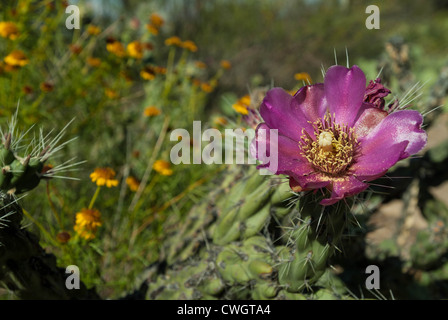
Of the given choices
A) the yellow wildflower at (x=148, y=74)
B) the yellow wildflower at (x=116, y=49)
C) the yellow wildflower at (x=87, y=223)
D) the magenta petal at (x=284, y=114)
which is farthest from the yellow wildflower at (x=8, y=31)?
the magenta petal at (x=284, y=114)

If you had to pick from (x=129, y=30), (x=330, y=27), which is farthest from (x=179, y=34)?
(x=330, y=27)

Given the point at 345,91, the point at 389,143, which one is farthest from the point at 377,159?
the point at 345,91

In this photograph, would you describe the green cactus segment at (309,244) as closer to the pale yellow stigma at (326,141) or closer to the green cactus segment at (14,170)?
the pale yellow stigma at (326,141)

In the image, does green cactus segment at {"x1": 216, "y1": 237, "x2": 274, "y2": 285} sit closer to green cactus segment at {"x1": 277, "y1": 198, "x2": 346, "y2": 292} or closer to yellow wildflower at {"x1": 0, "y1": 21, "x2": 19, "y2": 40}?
green cactus segment at {"x1": 277, "y1": 198, "x2": 346, "y2": 292}
